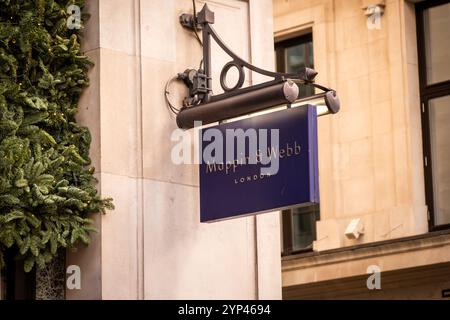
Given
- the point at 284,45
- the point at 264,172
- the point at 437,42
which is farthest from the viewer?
the point at 284,45

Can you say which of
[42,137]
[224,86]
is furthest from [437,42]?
[42,137]

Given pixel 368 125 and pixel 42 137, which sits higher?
pixel 368 125

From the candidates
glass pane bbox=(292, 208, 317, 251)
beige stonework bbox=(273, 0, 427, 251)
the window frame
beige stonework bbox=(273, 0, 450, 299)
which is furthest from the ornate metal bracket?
the window frame

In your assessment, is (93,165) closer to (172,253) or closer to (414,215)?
(172,253)

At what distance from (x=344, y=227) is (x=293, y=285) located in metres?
1.42

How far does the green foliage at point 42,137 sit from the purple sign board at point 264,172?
3.79 ft

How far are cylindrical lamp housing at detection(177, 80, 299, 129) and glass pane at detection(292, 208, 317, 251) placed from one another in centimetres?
1211

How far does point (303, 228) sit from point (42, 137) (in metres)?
13.4

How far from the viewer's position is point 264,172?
49.1 ft

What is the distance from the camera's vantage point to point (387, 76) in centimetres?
2722

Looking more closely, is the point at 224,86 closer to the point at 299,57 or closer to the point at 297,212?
the point at 297,212

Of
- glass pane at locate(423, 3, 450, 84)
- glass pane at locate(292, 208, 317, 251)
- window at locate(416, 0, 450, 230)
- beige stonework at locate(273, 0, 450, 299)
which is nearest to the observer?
beige stonework at locate(273, 0, 450, 299)

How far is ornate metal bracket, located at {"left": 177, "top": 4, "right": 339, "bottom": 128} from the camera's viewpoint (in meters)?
15.2

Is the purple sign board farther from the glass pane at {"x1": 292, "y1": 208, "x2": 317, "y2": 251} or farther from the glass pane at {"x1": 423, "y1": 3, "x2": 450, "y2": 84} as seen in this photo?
the glass pane at {"x1": 292, "y1": 208, "x2": 317, "y2": 251}
